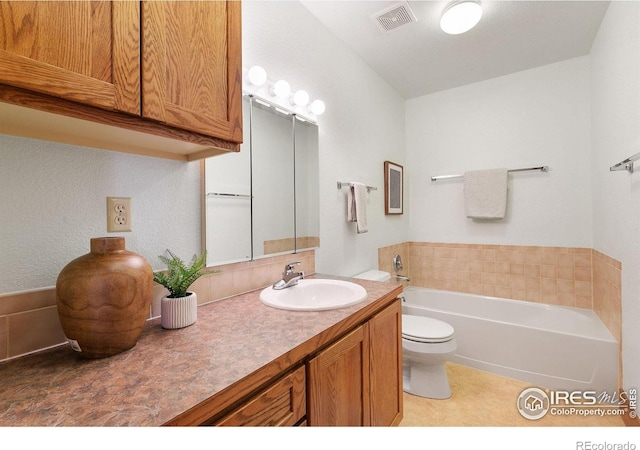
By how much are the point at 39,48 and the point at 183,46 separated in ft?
1.10

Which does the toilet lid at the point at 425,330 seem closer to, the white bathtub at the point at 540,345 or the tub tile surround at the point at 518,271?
the white bathtub at the point at 540,345

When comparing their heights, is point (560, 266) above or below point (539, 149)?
below

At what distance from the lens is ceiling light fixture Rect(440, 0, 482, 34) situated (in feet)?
5.34

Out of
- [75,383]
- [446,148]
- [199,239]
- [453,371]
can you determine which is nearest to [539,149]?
[446,148]

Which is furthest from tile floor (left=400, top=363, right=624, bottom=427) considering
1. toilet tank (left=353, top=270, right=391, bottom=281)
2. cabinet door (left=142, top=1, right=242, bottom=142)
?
cabinet door (left=142, top=1, right=242, bottom=142)

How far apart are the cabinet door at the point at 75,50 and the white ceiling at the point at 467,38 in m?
1.41

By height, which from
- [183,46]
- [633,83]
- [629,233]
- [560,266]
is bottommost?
[560,266]

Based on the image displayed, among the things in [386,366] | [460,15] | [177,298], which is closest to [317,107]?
[460,15]

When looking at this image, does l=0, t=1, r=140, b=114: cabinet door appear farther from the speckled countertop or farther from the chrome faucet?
the chrome faucet

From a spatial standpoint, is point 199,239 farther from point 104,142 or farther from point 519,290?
point 519,290

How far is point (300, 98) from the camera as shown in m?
1.64

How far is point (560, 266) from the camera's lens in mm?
2398

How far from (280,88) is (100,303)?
1.25m

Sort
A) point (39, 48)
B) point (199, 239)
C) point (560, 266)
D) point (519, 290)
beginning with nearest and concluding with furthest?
point (39, 48)
point (199, 239)
point (560, 266)
point (519, 290)
